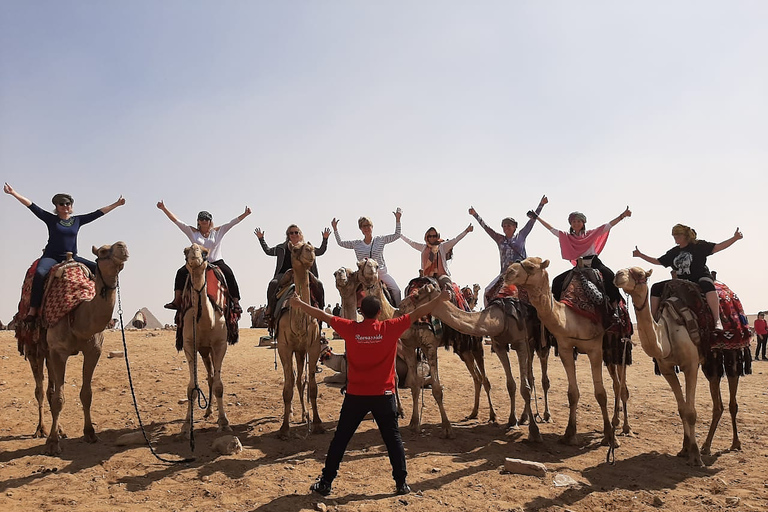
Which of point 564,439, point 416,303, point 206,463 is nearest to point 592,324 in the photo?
point 564,439

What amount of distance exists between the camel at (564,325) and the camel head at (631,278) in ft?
3.44

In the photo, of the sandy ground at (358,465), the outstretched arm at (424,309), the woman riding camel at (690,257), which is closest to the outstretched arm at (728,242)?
the woman riding camel at (690,257)

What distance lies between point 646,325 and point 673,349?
3.21 feet

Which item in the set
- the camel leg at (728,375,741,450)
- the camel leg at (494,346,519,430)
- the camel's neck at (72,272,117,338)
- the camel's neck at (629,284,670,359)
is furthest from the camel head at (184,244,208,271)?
the camel leg at (728,375,741,450)

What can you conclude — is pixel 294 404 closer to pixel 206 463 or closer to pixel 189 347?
pixel 189 347

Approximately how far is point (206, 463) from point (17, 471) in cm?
233

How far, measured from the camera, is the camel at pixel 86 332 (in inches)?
313

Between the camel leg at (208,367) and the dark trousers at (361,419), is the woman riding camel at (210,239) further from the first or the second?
the dark trousers at (361,419)

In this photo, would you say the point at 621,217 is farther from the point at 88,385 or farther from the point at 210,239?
the point at 88,385

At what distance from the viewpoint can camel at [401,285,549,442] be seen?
26.2ft

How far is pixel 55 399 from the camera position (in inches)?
321

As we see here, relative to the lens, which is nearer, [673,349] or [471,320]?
[673,349]

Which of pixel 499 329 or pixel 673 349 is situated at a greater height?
pixel 499 329

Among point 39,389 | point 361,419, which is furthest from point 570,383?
point 39,389
